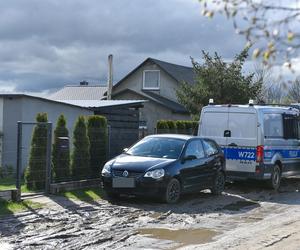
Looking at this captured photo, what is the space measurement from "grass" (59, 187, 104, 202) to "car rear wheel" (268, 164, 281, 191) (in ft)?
16.6

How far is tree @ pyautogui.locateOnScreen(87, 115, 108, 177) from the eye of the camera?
16.2m

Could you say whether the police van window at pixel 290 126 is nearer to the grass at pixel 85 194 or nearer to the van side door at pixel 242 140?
the van side door at pixel 242 140

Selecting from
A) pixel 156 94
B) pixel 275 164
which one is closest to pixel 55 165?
pixel 275 164

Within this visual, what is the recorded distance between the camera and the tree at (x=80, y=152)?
50.5 feet

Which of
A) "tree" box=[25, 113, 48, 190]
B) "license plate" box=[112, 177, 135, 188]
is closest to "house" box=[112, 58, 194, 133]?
"tree" box=[25, 113, 48, 190]

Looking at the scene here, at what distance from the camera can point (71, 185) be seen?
1455 centimetres

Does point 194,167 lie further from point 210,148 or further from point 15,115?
point 15,115

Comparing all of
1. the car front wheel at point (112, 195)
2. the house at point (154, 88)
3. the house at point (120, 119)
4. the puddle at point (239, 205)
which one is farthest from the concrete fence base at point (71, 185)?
the house at point (154, 88)

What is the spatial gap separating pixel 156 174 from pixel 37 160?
3250 mm

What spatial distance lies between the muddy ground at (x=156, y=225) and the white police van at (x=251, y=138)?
6.28ft

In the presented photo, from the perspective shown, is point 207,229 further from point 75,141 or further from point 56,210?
point 75,141

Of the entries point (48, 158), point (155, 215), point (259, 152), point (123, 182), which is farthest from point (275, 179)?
point (48, 158)

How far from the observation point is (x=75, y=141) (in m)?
15.6

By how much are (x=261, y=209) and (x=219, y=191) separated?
2399 mm
